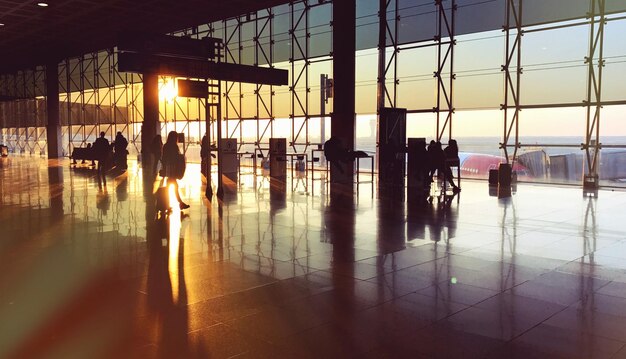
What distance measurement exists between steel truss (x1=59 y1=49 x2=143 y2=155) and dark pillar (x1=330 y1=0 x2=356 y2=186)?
1286 centimetres

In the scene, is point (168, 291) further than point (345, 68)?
No

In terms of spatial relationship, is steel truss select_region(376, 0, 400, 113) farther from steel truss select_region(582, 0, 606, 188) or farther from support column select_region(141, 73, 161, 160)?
support column select_region(141, 73, 161, 160)

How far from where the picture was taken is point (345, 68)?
44.8ft

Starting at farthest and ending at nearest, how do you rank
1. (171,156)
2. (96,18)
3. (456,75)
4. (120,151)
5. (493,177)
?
(96,18), (120,151), (456,75), (493,177), (171,156)

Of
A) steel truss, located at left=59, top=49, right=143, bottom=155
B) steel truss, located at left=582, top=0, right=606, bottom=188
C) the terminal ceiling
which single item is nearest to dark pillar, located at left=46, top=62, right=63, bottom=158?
steel truss, located at left=59, top=49, right=143, bottom=155

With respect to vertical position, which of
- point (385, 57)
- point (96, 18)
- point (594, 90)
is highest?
point (96, 18)

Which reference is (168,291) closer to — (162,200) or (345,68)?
(162,200)

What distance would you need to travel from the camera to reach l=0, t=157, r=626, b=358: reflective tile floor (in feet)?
9.68

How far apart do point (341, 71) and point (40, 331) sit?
11.4 metres

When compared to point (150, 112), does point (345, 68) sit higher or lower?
higher

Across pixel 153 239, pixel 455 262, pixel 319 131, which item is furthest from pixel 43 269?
pixel 319 131

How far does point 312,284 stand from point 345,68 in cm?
1026

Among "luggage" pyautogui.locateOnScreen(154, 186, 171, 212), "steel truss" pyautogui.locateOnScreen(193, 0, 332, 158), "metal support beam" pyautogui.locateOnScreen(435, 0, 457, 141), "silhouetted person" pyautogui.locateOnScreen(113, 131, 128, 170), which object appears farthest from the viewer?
"silhouetted person" pyautogui.locateOnScreen(113, 131, 128, 170)

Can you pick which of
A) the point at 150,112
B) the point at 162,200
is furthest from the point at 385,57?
the point at 162,200
